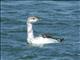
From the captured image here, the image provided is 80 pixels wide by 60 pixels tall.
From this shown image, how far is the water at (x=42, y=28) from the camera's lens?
20766mm

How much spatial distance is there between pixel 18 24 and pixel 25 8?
3669 mm

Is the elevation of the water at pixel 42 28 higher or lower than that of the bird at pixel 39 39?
lower

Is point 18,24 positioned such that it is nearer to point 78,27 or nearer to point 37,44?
point 78,27

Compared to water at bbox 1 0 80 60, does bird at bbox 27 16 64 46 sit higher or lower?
higher

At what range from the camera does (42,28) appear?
83.9 feet

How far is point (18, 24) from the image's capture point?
2662 centimetres

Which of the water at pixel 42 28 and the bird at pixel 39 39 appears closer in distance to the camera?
the water at pixel 42 28

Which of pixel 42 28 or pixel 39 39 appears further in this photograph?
pixel 42 28

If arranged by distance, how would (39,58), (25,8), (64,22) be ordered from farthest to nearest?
(25,8)
(64,22)
(39,58)

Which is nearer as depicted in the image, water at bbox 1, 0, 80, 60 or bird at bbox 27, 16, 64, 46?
water at bbox 1, 0, 80, 60

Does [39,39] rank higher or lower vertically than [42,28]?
higher

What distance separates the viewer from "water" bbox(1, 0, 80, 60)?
20766mm

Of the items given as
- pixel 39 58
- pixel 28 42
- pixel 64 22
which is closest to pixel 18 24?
pixel 64 22

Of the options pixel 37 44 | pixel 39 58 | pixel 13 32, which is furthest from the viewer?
pixel 13 32
